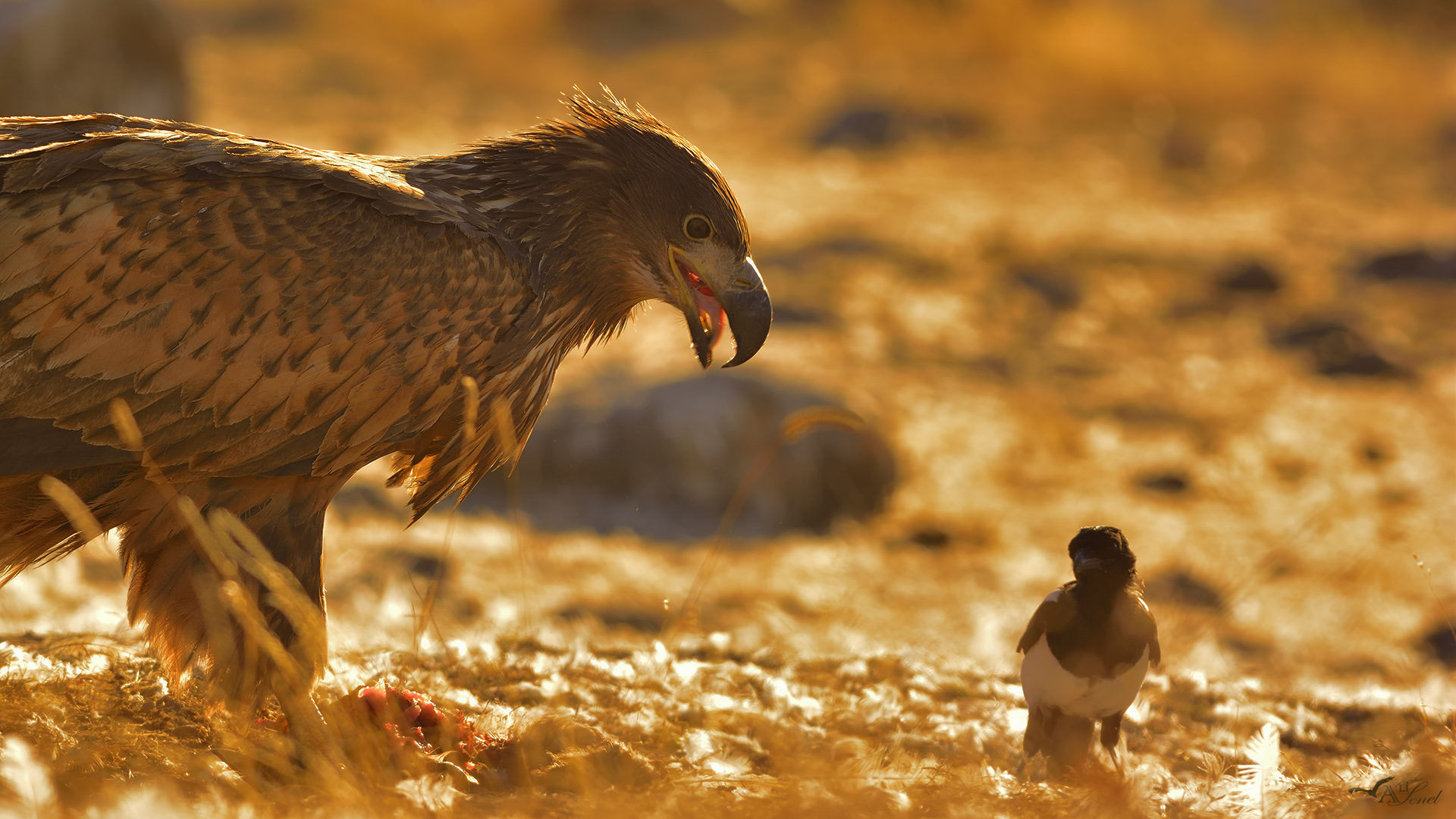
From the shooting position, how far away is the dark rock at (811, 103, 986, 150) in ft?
65.5

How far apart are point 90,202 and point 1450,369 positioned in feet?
39.5

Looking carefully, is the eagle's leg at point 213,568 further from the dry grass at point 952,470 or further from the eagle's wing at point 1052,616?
the eagle's wing at point 1052,616

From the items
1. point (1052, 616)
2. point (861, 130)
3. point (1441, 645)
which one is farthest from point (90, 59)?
point (1441, 645)

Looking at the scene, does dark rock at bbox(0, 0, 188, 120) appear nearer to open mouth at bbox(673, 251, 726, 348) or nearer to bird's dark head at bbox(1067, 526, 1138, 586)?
open mouth at bbox(673, 251, 726, 348)

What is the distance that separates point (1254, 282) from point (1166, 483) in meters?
4.99

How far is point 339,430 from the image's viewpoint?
443 centimetres

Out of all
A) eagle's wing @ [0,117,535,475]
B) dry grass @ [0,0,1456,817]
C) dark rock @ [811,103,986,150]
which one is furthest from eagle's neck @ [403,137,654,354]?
dark rock @ [811,103,986,150]

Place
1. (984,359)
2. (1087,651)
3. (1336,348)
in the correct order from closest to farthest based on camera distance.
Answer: (1087,651)
(984,359)
(1336,348)

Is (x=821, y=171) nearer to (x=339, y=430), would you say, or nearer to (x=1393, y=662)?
(x=1393, y=662)

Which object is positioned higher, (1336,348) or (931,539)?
(1336,348)

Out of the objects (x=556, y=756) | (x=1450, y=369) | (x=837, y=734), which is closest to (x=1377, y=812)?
(x=837, y=734)

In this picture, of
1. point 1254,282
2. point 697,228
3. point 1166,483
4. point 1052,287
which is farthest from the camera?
point 1254,282

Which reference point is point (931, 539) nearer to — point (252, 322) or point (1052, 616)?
point (1052, 616)

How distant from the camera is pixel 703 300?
486cm
